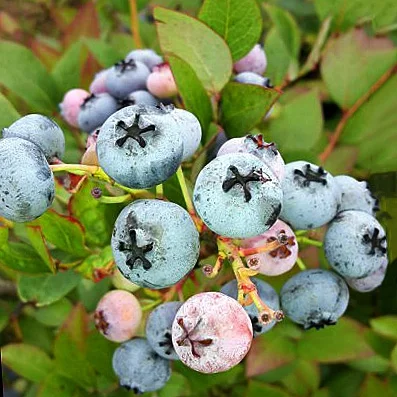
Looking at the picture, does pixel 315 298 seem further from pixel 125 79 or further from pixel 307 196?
pixel 125 79

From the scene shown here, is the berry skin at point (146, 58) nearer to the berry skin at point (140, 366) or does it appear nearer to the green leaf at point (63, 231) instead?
the green leaf at point (63, 231)

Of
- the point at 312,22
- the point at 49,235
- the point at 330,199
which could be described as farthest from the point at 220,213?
the point at 312,22

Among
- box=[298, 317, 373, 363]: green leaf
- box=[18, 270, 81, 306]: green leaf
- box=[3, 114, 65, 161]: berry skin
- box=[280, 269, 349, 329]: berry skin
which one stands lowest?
box=[298, 317, 373, 363]: green leaf

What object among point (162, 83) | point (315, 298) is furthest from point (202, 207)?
point (162, 83)

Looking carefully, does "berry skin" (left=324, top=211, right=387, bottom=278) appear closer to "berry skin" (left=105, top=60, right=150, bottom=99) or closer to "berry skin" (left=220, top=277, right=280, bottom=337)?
"berry skin" (left=220, top=277, right=280, bottom=337)

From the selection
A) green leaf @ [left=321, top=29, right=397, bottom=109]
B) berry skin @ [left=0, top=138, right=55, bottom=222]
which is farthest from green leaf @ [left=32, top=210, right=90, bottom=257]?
green leaf @ [left=321, top=29, right=397, bottom=109]

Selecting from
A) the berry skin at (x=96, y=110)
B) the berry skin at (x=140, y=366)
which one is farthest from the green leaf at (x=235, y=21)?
the berry skin at (x=140, y=366)
